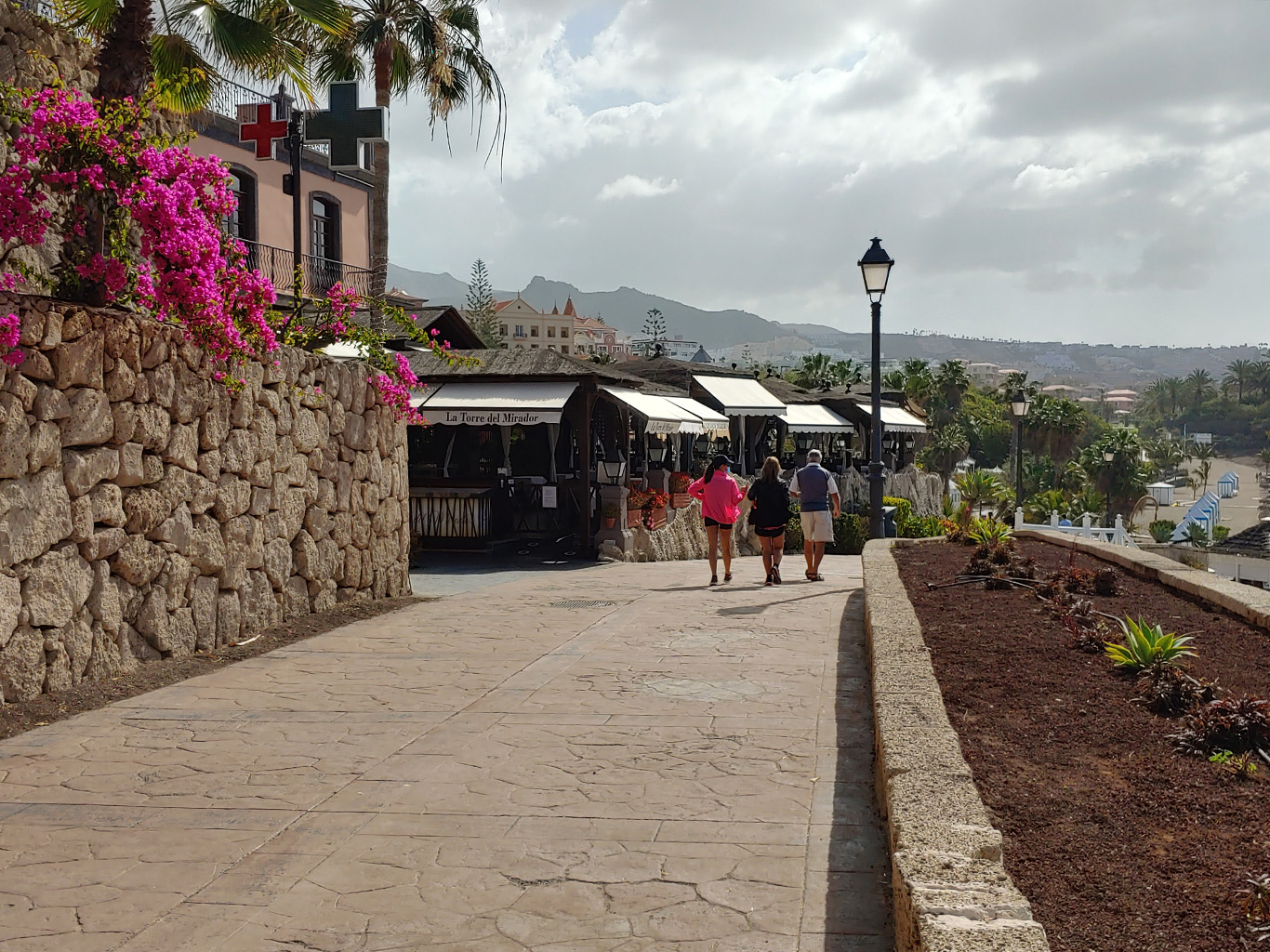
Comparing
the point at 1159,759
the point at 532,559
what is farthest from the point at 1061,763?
the point at 532,559

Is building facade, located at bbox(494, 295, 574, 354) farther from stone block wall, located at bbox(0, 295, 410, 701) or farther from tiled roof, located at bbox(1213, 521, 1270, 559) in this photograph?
stone block wall, located at bbox(0, 295, 410, 701)

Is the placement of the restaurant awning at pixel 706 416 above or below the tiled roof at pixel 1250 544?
above

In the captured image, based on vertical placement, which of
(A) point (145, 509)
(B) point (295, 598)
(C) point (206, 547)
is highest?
(A) point (145, 509)

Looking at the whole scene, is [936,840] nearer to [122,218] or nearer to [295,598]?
[122,218]

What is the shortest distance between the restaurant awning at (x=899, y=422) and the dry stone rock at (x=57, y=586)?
1021 inches

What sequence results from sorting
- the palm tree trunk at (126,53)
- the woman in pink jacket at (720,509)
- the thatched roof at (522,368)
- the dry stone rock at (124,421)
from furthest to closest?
the thatched roof at (522,368), the woman in pink jacket at (720,509), the palm tree trunk at (126,53), the dry stone rock at (124,421)

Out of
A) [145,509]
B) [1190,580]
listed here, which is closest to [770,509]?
[1190,580]

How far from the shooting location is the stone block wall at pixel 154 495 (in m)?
6.72

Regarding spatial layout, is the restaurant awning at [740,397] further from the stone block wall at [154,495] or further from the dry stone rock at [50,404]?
the dry stone rock at [50,404]

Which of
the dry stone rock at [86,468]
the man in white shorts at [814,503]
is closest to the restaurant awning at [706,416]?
the man in white shorts at [814,503]

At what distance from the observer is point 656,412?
18.3 m

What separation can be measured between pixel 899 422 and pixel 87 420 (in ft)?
90.0

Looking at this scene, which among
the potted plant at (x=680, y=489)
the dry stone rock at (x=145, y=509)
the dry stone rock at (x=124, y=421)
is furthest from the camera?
the potted plant at (x=680, y=489)

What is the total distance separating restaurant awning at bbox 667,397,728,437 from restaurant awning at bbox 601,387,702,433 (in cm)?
30
